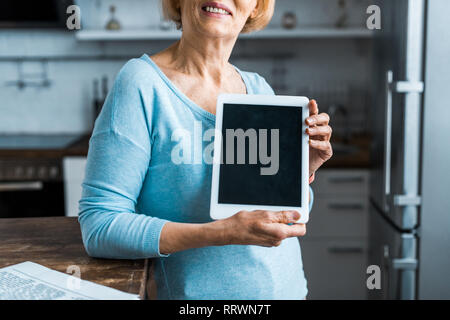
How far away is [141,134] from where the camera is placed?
0.77 m

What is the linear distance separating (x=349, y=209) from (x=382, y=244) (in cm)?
31

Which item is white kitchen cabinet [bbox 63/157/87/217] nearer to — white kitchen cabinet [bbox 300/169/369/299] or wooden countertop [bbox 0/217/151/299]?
white kitchen cabinet [bbox 300/169/369/299]

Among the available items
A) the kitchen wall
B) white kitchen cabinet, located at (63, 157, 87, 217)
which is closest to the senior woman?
white kitchen cabinet, located at (63, 157, 87, 217)

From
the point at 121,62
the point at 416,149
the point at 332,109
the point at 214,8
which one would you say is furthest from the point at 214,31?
the point at 121,62

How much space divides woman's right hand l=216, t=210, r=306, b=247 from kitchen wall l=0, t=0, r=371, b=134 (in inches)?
79.9

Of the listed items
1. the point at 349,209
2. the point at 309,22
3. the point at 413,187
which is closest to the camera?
the point at 413,187

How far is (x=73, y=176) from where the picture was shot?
218 centimetres

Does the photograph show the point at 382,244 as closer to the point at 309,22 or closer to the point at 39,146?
the point at 309,22

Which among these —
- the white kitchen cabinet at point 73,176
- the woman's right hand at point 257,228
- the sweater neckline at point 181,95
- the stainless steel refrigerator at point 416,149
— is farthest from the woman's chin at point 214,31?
the white kitchen cabinet at point 73,176

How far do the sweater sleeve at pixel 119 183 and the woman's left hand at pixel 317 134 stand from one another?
10.8 inches
